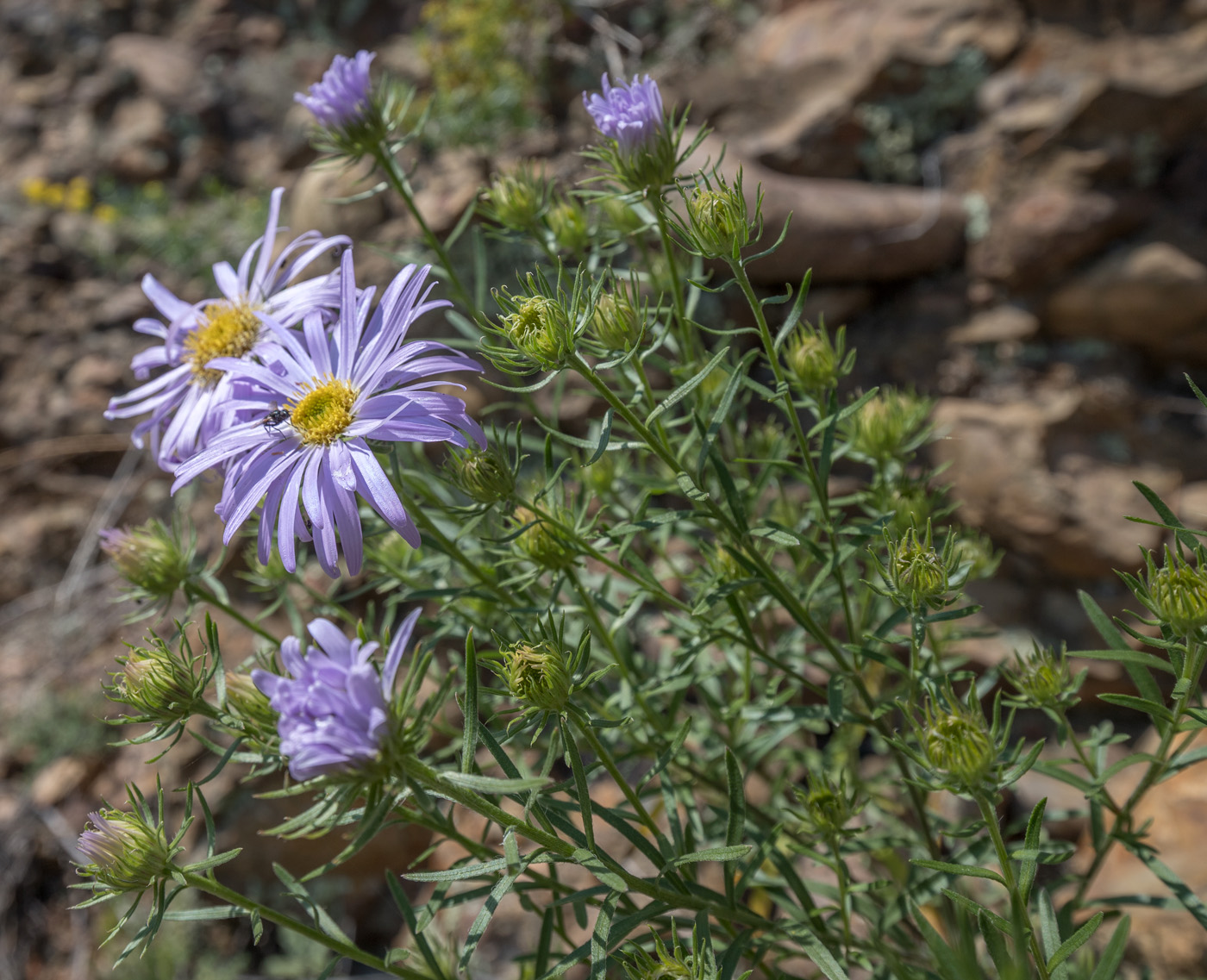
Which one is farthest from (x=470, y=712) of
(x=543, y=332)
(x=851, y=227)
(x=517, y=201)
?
(x=851, y=227)

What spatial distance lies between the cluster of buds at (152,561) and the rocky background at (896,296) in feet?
4.01

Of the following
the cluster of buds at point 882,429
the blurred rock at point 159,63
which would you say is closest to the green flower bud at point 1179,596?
the cluster of buds at point 882,429

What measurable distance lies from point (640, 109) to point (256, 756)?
124 cm

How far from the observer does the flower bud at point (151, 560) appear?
1.67 metres

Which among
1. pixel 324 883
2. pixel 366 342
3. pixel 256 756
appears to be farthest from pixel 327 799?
pixel 324 883

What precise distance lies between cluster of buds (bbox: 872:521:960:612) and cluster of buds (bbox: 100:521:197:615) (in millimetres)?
1277

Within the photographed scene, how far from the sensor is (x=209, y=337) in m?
1.96

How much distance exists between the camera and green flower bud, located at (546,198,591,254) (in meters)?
1.86

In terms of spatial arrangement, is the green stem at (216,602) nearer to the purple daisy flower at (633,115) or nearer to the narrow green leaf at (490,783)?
the narrow green leaf at (490,783)

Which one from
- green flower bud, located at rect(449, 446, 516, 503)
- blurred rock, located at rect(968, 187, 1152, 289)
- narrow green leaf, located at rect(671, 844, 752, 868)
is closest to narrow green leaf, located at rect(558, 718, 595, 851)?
narrow green leaf, located at rect(671, 844, 752, 868)

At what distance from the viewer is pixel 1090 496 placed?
2.78 m

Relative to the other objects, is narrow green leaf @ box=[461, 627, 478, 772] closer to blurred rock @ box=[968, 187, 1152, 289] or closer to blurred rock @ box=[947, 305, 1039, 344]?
blurred rock @ box=[947, 305, 1039, 344]

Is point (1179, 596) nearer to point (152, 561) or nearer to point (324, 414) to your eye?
point (324, 414)

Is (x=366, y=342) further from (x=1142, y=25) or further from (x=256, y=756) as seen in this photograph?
(x=1142, y=25)
